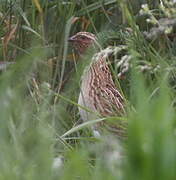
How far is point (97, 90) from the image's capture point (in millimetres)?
5434

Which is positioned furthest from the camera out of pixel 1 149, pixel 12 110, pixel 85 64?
pixel 85 64

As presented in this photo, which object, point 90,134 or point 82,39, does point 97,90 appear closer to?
point 82,39

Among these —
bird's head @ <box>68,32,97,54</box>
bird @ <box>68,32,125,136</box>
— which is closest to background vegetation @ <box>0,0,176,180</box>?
bird @ <box>68,32,125,136</box>

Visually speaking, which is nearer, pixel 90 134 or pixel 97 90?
pixel 90 134

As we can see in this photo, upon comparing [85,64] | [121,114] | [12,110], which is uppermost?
[12,110]

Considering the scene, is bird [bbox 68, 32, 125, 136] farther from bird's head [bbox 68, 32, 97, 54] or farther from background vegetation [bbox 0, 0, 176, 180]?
background vegetation [bbox 0, 0, 176, 180]

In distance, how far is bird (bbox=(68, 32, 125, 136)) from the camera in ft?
16.9

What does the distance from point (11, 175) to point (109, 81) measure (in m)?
2.99

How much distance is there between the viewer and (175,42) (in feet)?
18.5

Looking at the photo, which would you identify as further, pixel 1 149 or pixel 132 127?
pixel 1 149

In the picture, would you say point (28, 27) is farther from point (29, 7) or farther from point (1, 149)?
point (1, 149)

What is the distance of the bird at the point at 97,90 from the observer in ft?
16.9

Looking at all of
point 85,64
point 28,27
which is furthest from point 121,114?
point 28,27

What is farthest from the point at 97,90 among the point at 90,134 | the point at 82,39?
the point at 90,134
